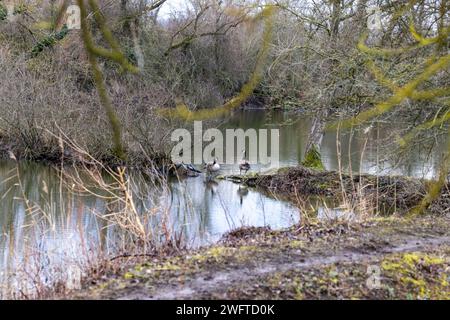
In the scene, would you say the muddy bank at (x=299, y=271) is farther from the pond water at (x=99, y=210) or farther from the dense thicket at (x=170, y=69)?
the dense thicket at (x=170, y=69)

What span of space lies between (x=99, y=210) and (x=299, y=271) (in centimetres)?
833

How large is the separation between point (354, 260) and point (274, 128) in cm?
2399

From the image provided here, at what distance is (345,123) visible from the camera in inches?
269

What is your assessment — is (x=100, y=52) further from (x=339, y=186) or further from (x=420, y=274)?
(x=339, y=186)

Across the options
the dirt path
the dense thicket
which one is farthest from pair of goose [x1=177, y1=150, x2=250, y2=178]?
the dirt path

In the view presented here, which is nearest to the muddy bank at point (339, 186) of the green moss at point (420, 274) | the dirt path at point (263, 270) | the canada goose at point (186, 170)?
the canada goose at point (186, 170)

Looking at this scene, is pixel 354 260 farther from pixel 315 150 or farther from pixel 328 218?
pixel 315 150

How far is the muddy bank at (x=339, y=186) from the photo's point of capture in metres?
12.9

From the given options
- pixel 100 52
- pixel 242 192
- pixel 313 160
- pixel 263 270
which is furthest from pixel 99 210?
pixel 100 52

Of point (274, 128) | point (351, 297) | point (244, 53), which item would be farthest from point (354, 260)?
point (244, 53)

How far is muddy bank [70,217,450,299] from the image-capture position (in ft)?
13.0

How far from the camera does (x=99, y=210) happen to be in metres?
12.0

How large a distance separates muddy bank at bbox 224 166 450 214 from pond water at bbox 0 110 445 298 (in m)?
0.45

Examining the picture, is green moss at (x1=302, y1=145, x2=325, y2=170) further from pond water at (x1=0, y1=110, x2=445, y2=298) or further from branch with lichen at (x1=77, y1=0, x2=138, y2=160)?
branch with lichen at (x1=77, y1=0, x2=138, y2=160)
